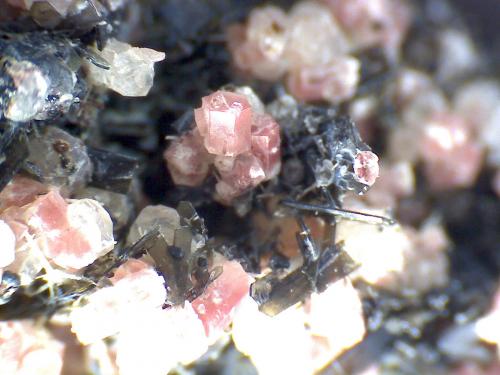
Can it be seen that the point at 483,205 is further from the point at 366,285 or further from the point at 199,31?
the point at 199,31

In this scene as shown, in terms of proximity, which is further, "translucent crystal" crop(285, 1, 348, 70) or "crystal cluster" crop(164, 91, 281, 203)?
"translucent crystal" crop(285, 1, 348, 70)

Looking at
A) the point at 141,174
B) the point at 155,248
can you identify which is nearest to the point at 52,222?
the point at 155,248

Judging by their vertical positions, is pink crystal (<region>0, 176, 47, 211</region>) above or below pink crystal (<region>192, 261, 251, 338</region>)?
above

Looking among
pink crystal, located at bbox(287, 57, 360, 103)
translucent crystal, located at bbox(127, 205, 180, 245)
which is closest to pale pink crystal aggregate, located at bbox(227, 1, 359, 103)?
pink crystal, located at bbox(287, 57, 360, 103)

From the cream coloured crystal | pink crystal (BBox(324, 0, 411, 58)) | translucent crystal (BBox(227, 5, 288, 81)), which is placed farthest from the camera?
pink crystal (BBox(324, 0, 411, 58))

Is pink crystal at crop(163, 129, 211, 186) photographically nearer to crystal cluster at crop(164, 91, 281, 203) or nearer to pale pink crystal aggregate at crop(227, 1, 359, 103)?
crystal cluster at crop(164, 91, 281, 203)

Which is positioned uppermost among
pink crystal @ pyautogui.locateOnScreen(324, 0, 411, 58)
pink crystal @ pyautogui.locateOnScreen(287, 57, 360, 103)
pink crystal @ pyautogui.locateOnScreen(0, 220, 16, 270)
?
pink crystal @ pyautogui.locateOnScreen(324, 0, 411, 58)
